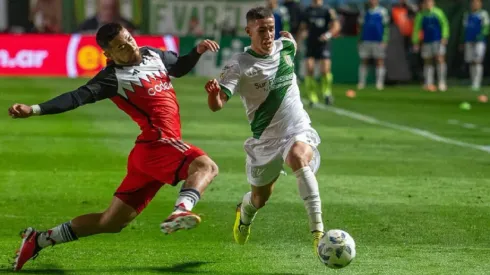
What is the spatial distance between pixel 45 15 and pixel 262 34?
29369 mm

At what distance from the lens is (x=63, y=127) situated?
67.5 feet

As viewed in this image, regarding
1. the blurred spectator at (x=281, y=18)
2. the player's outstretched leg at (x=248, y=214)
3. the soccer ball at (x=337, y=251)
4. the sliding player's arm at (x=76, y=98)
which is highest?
the sliding player's arm at (x=76, y=98)

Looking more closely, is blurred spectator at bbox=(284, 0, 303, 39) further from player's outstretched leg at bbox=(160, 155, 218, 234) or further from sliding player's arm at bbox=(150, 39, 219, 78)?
player's outstretched leg at bbox=(160, 155, 218, 234)

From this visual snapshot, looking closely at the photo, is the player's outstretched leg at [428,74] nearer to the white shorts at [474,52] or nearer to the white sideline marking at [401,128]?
A: the white shorts at [474,52]

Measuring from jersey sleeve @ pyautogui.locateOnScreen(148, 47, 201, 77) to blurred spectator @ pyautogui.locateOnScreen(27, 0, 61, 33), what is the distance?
28.5 m

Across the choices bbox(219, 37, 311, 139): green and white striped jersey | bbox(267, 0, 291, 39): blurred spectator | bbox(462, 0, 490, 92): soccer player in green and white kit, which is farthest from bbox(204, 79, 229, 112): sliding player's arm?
bbox(462, 0, 490, 92): soccer player in green and white kit

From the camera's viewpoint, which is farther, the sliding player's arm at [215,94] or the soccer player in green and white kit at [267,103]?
the soccer player in green and white kit at [267,103]

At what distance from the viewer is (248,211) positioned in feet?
32.1

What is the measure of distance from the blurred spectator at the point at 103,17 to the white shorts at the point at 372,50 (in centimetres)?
759

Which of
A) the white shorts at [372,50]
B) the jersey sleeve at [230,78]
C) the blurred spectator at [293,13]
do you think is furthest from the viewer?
the white shorts at [372,50]

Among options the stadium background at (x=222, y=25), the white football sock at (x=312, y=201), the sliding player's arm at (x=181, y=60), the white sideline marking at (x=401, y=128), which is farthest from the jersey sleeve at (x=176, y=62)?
the stadium background at (x=222, y=25)

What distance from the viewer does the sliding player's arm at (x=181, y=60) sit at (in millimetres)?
9328

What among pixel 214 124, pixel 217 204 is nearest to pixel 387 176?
pixel 217 204

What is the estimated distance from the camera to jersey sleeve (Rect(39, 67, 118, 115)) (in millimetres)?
8250
